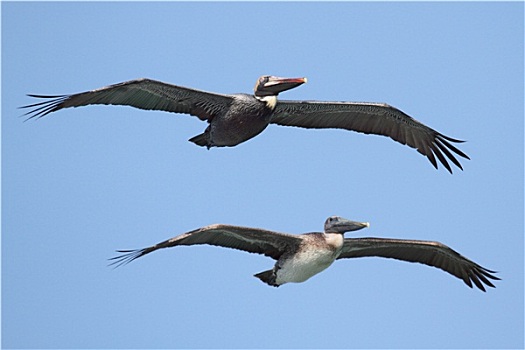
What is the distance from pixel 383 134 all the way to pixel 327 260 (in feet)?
9.10

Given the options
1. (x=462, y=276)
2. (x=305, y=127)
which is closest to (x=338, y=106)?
(x=305, y=127)

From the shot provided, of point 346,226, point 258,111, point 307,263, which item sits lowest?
point 307,263

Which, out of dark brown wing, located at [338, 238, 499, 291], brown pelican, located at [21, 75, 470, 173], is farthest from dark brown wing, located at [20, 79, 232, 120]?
dark brown wing, located at [338, 238, 499, 291]

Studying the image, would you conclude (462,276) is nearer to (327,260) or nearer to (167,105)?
(327,260)

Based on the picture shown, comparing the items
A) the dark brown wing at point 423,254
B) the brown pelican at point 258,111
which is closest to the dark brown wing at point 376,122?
the brown pelican at point 258,111

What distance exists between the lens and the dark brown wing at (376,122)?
701 inches

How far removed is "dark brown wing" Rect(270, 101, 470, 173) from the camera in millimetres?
17808

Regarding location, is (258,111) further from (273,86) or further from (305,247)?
(305,247)

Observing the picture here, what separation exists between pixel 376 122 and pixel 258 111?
2.16 meters

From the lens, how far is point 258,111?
55.0 feet

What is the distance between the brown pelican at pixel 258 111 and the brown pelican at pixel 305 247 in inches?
59.5

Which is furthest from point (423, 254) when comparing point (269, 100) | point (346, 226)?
point (269, 100)

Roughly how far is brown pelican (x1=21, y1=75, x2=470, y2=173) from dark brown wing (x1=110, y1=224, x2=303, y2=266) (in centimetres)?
159

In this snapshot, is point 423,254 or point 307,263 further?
point 423,254
